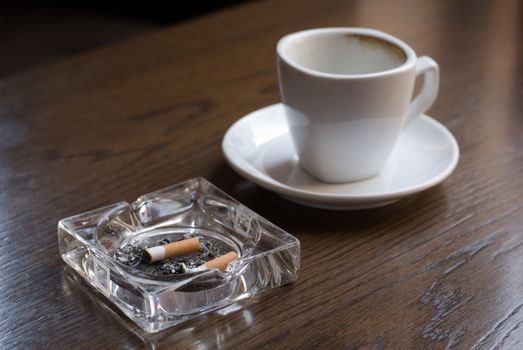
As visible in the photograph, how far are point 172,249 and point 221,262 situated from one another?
4 cm

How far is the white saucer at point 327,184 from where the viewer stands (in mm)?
689

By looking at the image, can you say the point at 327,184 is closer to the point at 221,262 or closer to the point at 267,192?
the point at 267,192

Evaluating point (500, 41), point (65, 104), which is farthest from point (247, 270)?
point (500, 41)

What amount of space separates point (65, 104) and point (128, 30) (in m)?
1.28

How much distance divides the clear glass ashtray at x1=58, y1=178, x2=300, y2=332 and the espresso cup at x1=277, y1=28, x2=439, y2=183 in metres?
0.11

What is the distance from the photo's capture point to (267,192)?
0.73 meters

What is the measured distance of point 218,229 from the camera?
65cm

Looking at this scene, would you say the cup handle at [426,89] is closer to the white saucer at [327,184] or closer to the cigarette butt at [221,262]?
the white saucer at [327,184]

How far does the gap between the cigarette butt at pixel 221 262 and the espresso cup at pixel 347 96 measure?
6.9 inches

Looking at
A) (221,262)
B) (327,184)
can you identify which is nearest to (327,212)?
(327,184)

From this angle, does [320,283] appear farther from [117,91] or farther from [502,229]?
[117,91]

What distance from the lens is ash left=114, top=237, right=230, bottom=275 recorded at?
57cm

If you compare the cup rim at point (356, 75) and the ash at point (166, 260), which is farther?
the cup rim at point (356, 75)

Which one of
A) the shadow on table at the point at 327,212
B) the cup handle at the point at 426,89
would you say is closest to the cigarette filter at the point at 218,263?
the shadow on table at the point at 327,212
